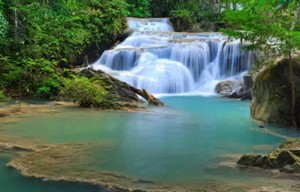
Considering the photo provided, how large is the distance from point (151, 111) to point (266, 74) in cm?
297

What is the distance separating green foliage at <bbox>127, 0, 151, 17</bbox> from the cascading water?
9.06 m

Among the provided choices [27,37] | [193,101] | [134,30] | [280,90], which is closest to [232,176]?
[280,90]

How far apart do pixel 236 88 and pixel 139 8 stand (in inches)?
591

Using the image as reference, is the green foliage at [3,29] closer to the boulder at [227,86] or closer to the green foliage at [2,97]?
the green foliage at [2,97]

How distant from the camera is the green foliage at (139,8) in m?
29.8

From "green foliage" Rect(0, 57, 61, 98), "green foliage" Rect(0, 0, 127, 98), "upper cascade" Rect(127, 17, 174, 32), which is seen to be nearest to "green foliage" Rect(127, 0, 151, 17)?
"upper cascade" Rect(127, 17, 174, 32)

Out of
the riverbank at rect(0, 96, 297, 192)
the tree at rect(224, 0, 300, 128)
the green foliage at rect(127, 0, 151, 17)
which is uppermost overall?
the green foliage at rect(127, 0, 151, 17)

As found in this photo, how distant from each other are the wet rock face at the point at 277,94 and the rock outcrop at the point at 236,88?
5196 mm

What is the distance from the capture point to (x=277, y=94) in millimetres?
9508

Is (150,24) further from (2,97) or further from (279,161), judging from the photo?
(279,161)

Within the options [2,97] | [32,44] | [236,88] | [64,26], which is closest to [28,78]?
[2,97]

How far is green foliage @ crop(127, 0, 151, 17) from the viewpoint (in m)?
29.8

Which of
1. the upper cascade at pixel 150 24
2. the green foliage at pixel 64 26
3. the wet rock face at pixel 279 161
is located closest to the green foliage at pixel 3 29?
the green foliage at pixel 64 26

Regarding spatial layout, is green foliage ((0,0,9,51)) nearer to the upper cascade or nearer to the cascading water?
the cascading water
